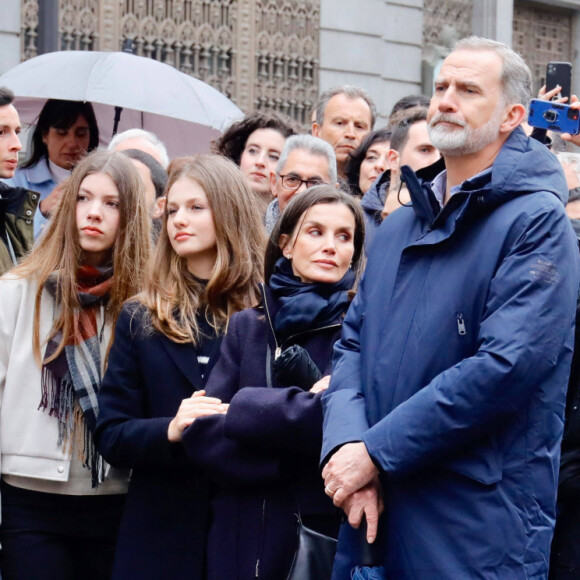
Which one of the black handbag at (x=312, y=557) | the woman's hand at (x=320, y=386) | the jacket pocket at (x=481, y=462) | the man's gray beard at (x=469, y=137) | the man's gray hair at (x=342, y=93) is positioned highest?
the man's gray hair at (x=342, y=93)

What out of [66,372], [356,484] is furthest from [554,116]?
[66,372]

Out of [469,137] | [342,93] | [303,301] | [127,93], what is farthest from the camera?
[127,93]

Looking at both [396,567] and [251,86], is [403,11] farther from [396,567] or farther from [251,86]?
[396,567]

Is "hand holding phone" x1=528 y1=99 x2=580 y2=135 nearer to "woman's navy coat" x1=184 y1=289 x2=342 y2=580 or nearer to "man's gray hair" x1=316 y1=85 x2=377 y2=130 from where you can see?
"woman's navy coat" x1=184 y1=289 x2=342 y2=580

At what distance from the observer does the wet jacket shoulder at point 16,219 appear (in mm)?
5246

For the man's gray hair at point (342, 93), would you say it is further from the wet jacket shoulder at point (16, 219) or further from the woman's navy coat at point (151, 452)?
the woman's navy coat at point (151, 452)

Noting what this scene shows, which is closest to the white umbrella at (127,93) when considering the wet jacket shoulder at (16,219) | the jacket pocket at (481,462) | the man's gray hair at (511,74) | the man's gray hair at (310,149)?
the man's gray hair at (310,149)

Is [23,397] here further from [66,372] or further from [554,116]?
[554,116]

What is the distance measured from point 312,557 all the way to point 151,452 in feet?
2.53

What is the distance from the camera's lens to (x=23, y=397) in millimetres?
4418

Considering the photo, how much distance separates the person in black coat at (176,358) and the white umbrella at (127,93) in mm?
2996

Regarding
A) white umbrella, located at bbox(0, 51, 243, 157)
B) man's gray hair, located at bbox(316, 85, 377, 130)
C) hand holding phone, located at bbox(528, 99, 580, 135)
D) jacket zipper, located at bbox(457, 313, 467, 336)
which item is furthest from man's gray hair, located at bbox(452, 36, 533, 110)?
white umbrella, located at bbox(0, 51, 243, 157)

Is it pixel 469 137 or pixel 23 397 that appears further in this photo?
pixel 23 397

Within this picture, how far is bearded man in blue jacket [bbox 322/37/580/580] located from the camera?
3.17 meters
